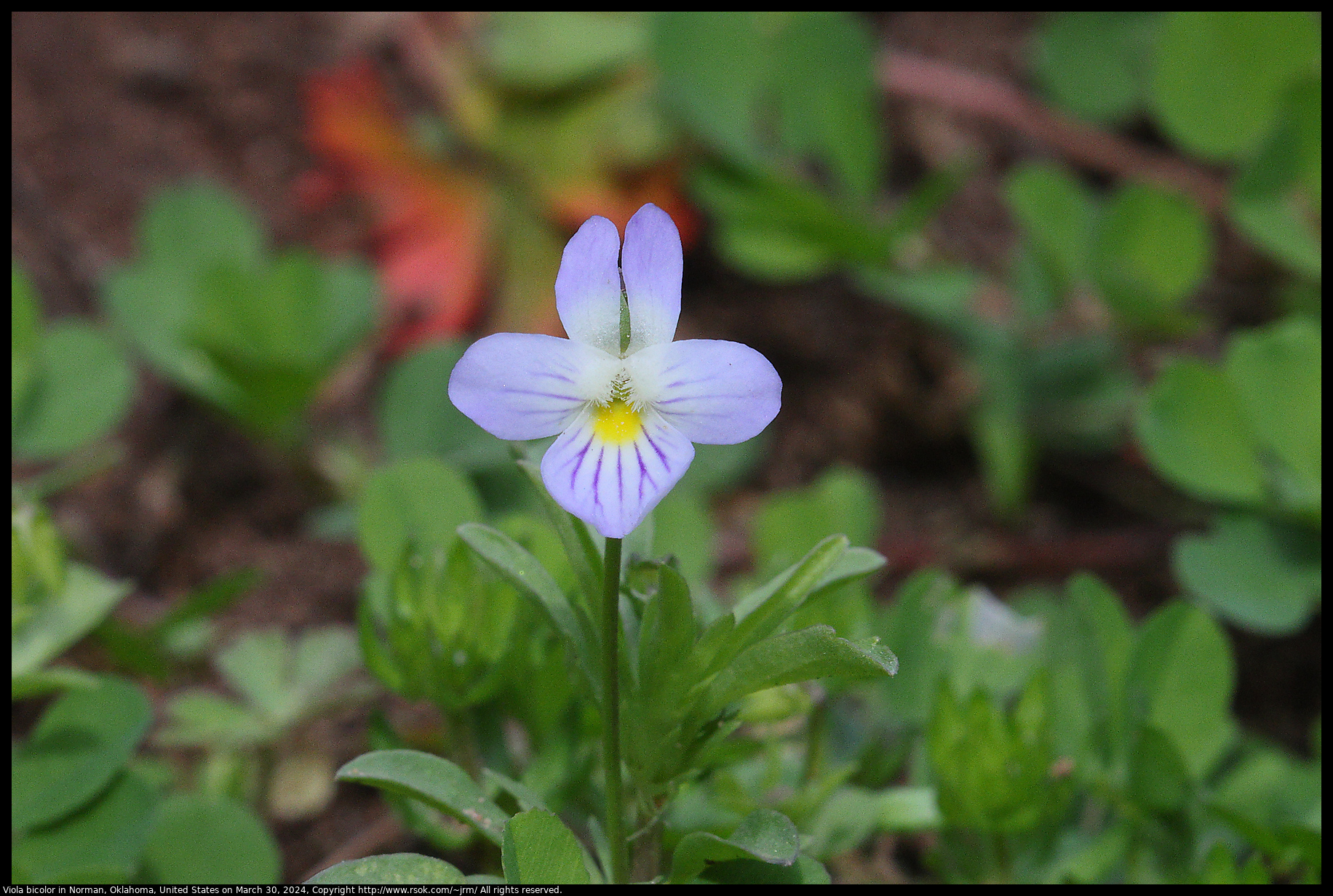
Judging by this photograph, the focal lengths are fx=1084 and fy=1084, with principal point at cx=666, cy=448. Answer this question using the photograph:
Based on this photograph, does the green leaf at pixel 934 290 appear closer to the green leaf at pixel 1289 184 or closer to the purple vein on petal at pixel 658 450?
the green leaf at pixel 1289 184

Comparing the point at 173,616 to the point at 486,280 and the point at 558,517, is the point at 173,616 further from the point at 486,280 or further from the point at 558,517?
the point at 486,280

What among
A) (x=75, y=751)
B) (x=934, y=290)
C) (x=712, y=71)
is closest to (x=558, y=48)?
(x=712, y=71)

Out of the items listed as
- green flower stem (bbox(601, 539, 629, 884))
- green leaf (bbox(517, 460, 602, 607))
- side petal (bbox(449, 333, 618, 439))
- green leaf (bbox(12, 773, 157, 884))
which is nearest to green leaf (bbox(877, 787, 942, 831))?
green flower stem (bbox(601, 539, 629, 884))

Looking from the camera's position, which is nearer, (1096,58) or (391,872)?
(391,872)

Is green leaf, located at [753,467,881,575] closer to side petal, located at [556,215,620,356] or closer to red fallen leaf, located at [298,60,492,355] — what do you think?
side petal, located at [556,215,620,356]

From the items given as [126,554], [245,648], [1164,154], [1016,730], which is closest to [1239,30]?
[1164,154]

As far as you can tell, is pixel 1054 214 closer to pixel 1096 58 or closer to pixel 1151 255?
pixel 1151 255
